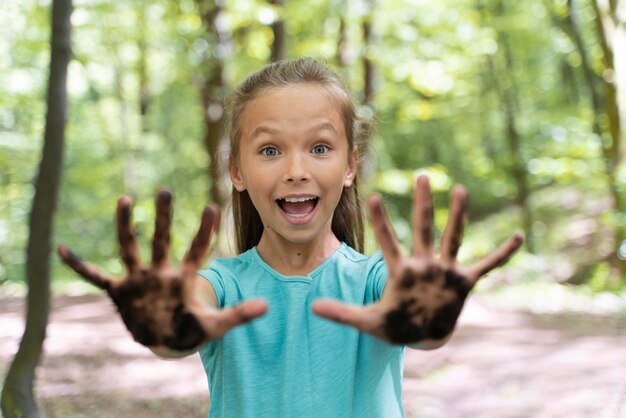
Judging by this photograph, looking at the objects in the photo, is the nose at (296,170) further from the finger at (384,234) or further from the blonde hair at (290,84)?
the finger at (384,234)

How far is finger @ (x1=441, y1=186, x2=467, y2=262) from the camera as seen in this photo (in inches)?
47.5

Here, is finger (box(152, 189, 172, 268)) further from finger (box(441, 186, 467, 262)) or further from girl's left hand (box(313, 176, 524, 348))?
finger (box(441, 186, 467, 262))

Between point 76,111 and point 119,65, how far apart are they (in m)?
1.40

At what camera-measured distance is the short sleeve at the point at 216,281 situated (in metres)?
1.61

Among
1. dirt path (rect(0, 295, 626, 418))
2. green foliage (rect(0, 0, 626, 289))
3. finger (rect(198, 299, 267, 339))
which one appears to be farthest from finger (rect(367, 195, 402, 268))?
green foliage (rect(0, 0, 626, 289))

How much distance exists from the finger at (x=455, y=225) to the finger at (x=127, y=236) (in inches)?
22.8

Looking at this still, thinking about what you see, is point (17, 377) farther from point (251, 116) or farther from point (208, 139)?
point (208, 139)

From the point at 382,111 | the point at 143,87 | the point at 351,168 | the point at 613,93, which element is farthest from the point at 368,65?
the point at 351,168

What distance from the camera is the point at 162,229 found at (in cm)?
127

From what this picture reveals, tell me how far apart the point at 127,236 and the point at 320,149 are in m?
0.55

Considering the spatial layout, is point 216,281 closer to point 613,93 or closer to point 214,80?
point 214,80

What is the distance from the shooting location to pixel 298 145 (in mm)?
1604

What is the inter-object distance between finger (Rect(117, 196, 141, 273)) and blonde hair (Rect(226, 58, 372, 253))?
576mm

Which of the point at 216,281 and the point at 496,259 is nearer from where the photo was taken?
the point at 496,259
